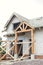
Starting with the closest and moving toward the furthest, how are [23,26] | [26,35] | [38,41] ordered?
[38,41] < [23,26] < [26,35]

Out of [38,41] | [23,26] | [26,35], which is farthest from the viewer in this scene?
[26,35]

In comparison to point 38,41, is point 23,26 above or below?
above

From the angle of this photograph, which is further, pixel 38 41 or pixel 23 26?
pixel 23 26

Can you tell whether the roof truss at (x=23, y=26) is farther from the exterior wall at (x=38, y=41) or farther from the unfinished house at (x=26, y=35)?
the exterior wall at (x=38, y=41)

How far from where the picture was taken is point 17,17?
24.6m

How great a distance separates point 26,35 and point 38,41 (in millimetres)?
2356

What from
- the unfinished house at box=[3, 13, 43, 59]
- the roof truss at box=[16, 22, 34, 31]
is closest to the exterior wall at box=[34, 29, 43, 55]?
the unfinished house at box=[3, 13, 43, 59]

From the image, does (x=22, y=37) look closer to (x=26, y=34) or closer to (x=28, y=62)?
(x=26, y=34)

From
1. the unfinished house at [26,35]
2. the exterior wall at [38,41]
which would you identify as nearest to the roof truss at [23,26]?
the unfinished house at [26,35]

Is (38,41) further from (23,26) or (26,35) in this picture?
(23,26)

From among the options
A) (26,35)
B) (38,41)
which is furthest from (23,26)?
(38,41)

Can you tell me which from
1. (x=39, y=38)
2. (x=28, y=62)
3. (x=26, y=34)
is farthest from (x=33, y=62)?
(x=26, y=34)

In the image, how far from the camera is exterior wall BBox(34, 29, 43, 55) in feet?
73.4

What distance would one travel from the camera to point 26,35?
24.2 meters
